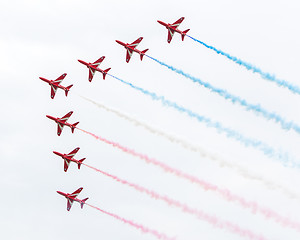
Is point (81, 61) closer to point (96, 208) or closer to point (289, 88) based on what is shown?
point (96, 208)

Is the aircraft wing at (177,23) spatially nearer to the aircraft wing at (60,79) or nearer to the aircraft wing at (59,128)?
the aircraft wing at (60,79)

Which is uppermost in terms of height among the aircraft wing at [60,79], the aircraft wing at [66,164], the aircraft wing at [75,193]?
the aircraft wing at [60,79]

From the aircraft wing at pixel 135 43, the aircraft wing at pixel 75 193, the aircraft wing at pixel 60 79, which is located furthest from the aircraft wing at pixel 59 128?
the aircraft wing at pixel 135 43

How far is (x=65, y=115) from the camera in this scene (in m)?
127

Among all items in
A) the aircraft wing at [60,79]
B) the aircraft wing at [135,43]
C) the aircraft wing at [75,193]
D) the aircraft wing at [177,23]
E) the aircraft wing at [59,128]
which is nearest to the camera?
the aircraft wing at [177,23]

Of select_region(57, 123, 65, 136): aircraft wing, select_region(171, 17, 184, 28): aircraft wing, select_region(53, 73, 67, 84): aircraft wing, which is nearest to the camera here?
select_region(171, 17, 184, 28): aircraft wing

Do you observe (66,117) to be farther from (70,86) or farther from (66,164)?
(66,164)

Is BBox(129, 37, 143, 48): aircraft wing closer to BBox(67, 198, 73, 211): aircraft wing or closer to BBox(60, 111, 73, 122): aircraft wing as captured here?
BBox(60, 111, 73, 122): aircraft wing

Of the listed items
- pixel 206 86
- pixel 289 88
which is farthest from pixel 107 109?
pixel 289 88

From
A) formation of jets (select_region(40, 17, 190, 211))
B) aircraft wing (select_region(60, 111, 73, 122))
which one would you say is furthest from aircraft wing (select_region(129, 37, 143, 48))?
aircraft wing (select_region(60, 111, 73, 122))

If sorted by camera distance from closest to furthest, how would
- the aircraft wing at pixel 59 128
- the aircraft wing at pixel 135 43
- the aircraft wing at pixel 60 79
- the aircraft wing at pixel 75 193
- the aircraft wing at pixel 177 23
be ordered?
the aircraft wing at pixel 177 23 → the aircraft wing at pixel 135 43 → the aircraft wing at pixel 60 79 → the aircraft wing at pixel 59 128 → the aircraft wing at pixel 75 193

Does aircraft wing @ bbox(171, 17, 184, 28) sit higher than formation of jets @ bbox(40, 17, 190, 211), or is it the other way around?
aircraft wing @ bbox(171, 17, 184, 28)

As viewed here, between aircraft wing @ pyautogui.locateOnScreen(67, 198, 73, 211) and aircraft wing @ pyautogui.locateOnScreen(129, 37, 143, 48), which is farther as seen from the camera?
aircraft wing @ pyautogui.locateOnScreen(67, 198, 73, 211)

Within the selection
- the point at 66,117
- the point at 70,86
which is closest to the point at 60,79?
the point at 70,86
